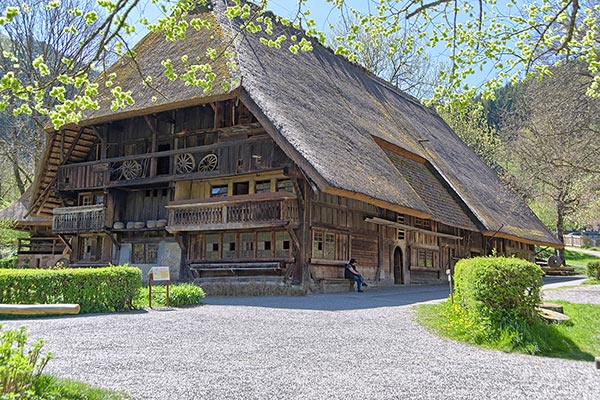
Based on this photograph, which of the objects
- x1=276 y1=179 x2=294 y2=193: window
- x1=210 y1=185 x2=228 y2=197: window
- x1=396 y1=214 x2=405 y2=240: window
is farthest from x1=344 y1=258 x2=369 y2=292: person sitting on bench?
x1=210 y1=185 x2=228 y2=197: window

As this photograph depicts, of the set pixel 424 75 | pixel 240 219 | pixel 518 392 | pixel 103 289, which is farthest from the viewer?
pixel 424 75

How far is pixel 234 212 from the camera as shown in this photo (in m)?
17.9

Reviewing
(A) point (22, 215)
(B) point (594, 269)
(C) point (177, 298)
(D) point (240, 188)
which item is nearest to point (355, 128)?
(D) point (240, 188)

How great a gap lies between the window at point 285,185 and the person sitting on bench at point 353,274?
10.4 ft

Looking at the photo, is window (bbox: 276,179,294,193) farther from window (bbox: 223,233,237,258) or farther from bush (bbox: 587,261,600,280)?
bush (bbox: 587,261,600,280)

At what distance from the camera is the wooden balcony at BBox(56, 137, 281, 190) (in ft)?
60.0

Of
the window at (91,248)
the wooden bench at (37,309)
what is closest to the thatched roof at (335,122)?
the wooden bench at (37,309)

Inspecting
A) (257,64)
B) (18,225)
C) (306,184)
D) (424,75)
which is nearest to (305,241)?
(306,184)

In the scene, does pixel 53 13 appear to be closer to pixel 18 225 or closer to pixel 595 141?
pixel 18 225

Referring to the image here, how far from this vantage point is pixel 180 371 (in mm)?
6344

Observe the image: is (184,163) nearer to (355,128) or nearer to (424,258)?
(355,128)

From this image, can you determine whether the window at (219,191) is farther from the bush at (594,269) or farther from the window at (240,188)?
the bush at (594,269)

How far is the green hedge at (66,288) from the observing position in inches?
482

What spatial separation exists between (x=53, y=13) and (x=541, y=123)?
931 inches
